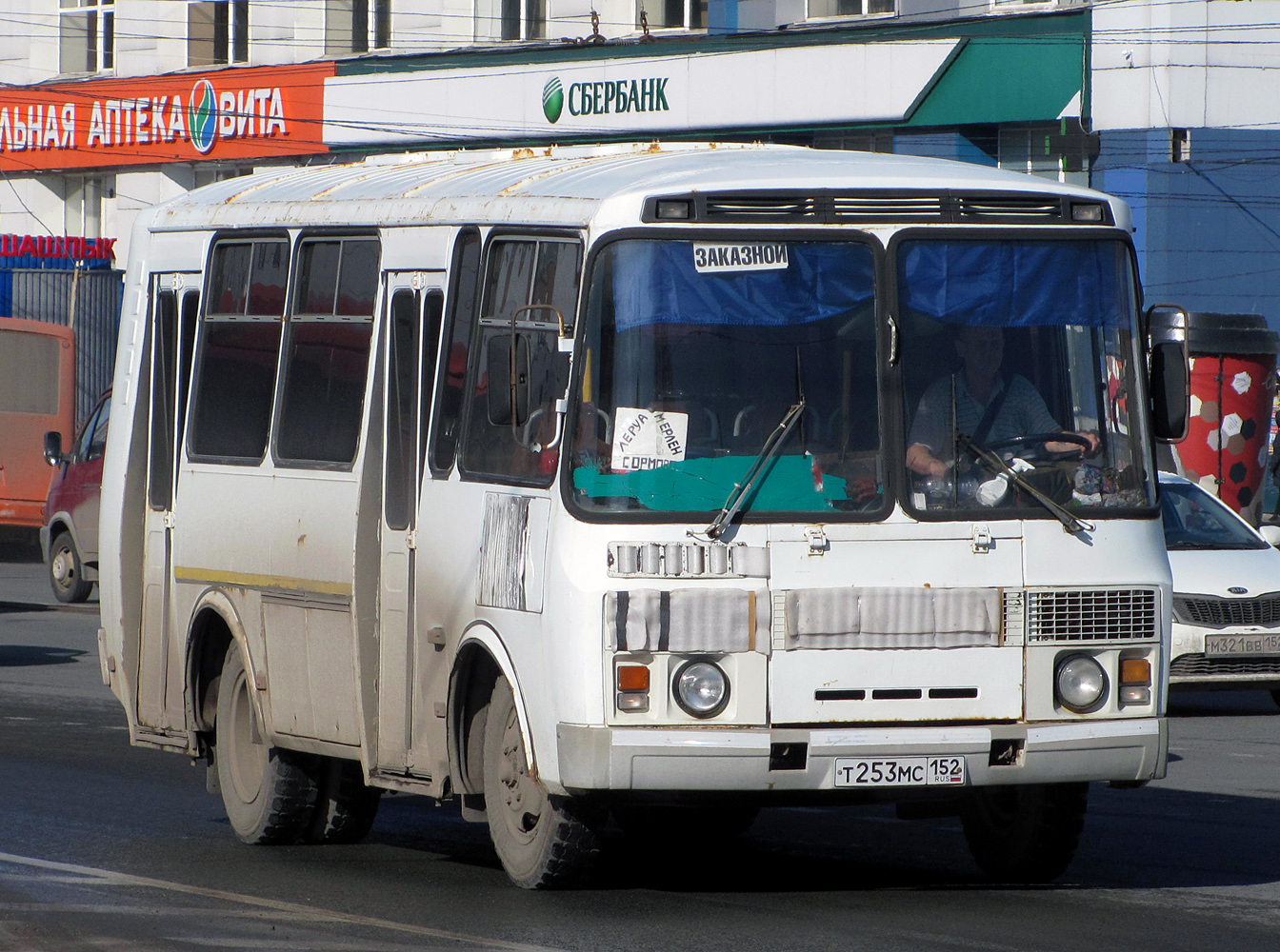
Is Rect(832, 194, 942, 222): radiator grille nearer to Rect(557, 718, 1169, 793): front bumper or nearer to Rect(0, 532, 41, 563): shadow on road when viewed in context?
Rect(557, 718, 1169, 793): front bumper

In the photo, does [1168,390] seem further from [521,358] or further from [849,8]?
[849,8]

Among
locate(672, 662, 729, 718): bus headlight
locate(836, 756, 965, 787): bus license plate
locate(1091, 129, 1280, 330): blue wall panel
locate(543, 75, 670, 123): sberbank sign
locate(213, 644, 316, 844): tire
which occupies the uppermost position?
locate(543, 75, 670, 123): sberbank sign

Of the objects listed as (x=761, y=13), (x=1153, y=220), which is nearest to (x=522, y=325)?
(x=1153, y=220)

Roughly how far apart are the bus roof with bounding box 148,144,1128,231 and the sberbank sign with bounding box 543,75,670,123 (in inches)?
905

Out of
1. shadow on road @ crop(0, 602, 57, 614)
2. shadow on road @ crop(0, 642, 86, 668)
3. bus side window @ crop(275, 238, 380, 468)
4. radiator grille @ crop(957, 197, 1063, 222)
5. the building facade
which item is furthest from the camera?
the building facade

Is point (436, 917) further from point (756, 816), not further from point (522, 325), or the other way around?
point (756, 816)

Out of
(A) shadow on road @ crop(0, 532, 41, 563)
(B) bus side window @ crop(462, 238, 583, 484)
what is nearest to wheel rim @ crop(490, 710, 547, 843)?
(B) bus side window @ crop(462, 238, 583, 484)

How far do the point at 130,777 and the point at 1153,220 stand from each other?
755 inches

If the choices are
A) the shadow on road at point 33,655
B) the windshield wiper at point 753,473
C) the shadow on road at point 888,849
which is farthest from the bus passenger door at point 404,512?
the shadow on road at point 33,655

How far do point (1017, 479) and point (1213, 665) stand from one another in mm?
7280

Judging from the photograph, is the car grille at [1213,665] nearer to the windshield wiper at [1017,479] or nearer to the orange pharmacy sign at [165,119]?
the windshield wiper at [1017,479]

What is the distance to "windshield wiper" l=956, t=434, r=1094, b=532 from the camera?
25.4 feet

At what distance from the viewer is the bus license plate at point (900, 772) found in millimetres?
7477

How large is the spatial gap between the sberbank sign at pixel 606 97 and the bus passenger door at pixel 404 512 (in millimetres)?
24459
